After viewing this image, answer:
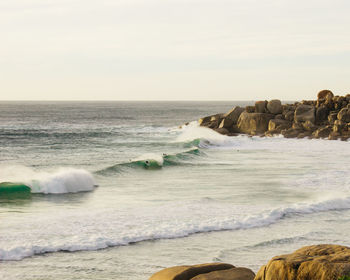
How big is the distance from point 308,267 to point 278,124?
41981 millimetres

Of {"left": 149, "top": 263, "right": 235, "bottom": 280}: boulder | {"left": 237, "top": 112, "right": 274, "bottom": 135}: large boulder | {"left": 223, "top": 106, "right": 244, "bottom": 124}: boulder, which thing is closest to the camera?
{"left": 149, "top": 263, "right": 235, "bottom": 280}: boulder

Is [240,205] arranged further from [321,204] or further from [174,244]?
[174,244]

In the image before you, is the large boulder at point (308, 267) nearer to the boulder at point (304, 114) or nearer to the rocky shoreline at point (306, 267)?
the rocky shoreline at point (306, 267)

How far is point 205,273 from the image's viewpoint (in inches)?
310

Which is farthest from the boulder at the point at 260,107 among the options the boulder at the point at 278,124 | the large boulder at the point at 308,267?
the large boulder at the point at 308,267

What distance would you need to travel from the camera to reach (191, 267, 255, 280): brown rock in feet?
24.9

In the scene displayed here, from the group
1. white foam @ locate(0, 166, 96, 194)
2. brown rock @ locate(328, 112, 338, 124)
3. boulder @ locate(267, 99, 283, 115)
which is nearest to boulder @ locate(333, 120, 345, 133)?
brown rock @ locate(328, 112, 338, 124)

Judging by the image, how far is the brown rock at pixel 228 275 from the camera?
758 cm

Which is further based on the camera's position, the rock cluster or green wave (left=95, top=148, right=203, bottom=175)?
the rock cluster

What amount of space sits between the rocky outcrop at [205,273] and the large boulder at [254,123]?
40.4 metres

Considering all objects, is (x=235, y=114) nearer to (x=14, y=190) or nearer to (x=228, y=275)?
(x=14, y=190)

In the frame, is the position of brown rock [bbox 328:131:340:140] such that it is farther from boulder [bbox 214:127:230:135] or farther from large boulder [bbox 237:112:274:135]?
boulder [bbox 214:127:230:135]

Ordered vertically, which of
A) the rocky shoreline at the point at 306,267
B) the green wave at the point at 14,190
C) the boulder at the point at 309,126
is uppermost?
the boulder at the point at 309,126

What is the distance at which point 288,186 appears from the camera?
66.4 ft
